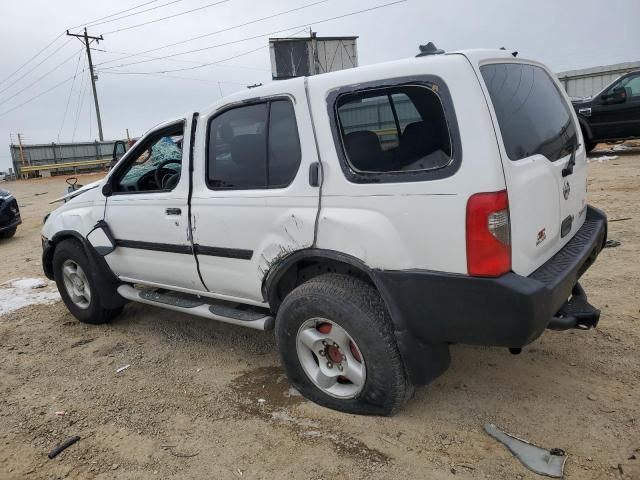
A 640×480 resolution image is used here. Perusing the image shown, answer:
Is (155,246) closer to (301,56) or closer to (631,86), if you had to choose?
(631,86)

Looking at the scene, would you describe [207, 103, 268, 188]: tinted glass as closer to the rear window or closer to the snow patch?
the rear window

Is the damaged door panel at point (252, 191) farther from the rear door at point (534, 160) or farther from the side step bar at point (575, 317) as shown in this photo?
the side step bar at point (575, 317)

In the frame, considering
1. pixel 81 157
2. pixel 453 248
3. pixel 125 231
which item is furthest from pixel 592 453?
pixel 81 157

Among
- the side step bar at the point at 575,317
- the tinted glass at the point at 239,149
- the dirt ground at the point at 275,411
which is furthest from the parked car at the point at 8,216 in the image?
the side step bar at the point at 575,317

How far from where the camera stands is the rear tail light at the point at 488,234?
7.47ft

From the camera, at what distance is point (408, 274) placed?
2.49m

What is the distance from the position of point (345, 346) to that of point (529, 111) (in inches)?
65.0

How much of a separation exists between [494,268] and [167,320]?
335 cm

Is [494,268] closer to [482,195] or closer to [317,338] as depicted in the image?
[482,195]

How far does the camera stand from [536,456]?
97.6 inches

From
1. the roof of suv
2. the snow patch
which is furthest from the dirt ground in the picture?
the roof of suv

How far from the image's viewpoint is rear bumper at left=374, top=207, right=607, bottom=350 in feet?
7.55

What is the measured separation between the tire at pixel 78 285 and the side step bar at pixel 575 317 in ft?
11.9

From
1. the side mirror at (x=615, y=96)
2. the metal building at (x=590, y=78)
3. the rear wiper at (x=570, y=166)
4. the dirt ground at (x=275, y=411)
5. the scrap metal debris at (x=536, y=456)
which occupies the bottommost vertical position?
the scrap metal debris at (x=536, y=456)
